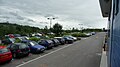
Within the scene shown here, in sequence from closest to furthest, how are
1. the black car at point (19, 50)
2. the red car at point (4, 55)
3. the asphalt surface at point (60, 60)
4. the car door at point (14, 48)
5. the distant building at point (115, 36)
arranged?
the distant building at point (115, 36)
the red car at point (4, 55)
the asphalt surface at point (60, 60)
the black car at point (19, 50)
the car door at point (14, 48)

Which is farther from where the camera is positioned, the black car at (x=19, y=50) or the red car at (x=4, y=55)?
the black car at (x=19, y=50)

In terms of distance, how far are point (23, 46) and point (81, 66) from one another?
6838mm

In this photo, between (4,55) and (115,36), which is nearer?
(115,36)

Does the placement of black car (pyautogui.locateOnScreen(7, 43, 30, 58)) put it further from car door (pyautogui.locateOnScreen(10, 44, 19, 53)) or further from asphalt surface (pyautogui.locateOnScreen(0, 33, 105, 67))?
asphalt surface (pyautogui.locateOnScreen(0, 33, 105, 67))

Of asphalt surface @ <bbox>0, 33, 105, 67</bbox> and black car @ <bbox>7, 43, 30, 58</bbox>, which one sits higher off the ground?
black car @ <bbox>7, 43, 30, 58</bbox>

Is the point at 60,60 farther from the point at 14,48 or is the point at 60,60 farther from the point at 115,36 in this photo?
the point at 115,36

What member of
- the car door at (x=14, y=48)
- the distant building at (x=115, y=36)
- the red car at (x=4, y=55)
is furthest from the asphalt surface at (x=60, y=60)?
the distant building at (x=115, y=36)

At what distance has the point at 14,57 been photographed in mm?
16031

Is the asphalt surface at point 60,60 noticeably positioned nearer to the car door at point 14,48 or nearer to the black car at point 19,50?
the black car at point 19,50

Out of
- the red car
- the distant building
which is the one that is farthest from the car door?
the distant building

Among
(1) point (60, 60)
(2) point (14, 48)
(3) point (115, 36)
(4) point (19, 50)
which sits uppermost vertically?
(3) point (115, 36)

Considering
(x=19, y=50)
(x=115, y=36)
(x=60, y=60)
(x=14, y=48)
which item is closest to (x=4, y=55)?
(x=19, y=50)

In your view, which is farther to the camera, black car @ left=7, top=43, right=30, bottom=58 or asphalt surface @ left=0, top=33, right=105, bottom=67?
black car @ left=7, top=43, right=30, bottom=58

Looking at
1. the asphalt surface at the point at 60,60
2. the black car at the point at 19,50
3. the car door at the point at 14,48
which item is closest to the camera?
the asphalt surface at the point at 60,60
